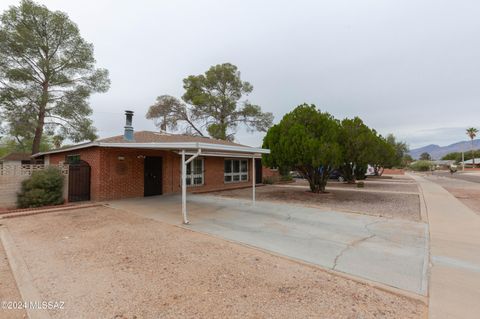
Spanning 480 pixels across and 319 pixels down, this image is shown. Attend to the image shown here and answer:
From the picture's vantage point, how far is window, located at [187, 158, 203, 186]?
44.8 ft

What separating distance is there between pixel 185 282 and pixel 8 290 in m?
2.29

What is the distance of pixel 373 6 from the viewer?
9625 millimetres

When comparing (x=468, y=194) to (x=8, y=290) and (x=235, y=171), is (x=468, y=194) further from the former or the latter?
(x=8, y=290)

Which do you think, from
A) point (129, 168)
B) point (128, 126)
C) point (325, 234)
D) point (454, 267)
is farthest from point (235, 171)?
point (454, 267)

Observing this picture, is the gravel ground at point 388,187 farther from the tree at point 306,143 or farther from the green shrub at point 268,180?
the tree at point 306,143

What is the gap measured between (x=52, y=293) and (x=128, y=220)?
161 inches

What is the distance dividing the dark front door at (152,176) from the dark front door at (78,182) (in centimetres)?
238

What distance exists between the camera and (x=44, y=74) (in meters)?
16.6

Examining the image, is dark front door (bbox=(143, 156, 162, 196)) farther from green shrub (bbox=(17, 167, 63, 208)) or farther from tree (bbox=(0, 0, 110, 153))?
tree (bbox=(0, 0, 110, 153))

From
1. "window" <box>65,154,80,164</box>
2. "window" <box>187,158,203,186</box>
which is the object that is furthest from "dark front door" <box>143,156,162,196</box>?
"window" <box>65,154,80,164</box>

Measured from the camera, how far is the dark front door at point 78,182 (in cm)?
1002

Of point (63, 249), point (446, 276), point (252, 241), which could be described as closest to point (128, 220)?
point (63, 249)

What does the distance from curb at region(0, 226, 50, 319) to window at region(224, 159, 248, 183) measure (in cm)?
1204

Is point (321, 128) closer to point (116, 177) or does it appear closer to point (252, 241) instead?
point (252, 241)
